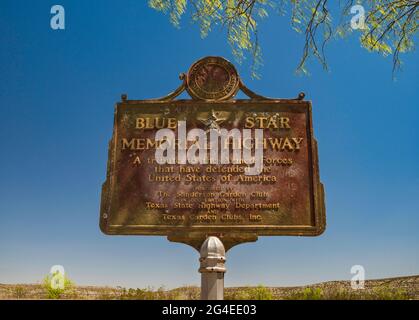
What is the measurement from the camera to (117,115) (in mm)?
7742

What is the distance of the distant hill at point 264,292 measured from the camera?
27.8 ft

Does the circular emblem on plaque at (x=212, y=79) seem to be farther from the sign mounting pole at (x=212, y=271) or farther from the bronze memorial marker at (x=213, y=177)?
the sign mounting pole at (x=212, y=271)

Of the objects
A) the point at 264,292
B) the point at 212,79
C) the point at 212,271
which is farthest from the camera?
the point at 264,292

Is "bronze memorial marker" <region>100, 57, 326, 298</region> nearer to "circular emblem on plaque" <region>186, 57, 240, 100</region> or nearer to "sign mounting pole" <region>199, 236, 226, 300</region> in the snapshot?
"circular emblem on plaque" <region>186, 57, 240, 100</region>

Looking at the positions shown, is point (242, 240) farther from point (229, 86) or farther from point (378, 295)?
point (378, 295)

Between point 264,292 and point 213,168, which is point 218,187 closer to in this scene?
point 213,168

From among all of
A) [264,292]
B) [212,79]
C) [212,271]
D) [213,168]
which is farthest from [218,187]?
[264,292]

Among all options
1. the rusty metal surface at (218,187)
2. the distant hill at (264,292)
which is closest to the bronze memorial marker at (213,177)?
the rusty metal surface at (218,187)

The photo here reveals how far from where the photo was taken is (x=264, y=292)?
29.6 ft

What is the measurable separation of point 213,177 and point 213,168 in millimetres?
163

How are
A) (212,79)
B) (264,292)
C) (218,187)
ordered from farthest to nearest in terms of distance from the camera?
(264,292) < (212,79) < (218,187)

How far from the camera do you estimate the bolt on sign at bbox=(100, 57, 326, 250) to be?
7.15m

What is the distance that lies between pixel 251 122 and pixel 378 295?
455cm

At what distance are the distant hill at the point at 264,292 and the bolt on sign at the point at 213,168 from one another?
2062 mm
